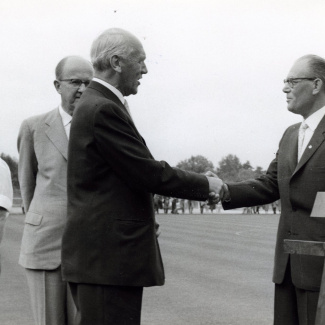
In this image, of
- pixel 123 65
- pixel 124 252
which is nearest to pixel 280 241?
pixel 124 252

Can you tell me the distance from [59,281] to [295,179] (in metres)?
1.49

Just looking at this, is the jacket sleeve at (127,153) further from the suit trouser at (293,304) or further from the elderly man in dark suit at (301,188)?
the suit trouser at (293,304)

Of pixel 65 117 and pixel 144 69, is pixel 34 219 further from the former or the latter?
pixel 144 69

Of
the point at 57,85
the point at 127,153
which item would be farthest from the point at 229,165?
the point at 127,153

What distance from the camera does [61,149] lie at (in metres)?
4.45

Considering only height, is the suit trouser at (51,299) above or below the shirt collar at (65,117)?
below

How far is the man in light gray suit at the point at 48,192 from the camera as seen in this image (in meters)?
4.34

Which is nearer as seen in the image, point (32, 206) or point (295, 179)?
point (295, 179)

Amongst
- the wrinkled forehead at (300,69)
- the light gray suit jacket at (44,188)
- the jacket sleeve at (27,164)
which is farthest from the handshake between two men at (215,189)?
the jacket sleeve at (27,164)

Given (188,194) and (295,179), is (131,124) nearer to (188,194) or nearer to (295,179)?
(188,194)

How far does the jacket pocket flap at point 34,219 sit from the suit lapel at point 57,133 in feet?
1.28

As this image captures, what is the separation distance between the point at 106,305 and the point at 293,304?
1131mm

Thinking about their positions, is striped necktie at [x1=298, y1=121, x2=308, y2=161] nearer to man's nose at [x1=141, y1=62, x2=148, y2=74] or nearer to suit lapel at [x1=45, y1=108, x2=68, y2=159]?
man's nose at [x1=141, y1=62, x2=148, y2=74]

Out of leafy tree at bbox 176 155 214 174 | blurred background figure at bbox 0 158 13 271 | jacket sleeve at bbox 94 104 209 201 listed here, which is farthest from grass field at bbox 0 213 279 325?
leafy tree at bbox 176 155 214 174
